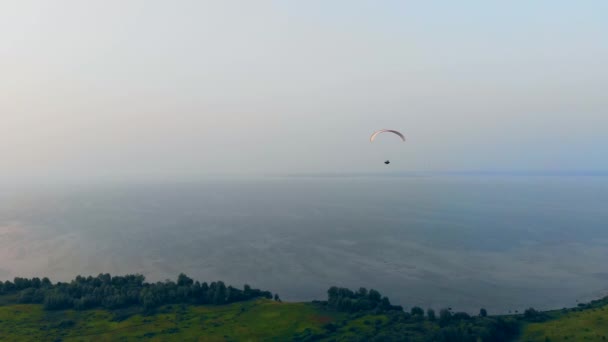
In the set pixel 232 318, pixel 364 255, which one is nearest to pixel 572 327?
pixel 232 318

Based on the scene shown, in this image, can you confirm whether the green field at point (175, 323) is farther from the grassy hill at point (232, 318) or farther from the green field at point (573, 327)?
the green field at point (573, 327)

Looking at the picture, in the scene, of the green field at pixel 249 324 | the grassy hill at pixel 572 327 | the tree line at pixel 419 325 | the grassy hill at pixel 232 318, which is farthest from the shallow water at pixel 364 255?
the green field at pixel 249 324

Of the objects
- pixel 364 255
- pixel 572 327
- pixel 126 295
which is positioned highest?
pixel 364 255

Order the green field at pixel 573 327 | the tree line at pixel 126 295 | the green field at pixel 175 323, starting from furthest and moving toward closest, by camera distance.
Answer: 1. the tree line at pixel 126 295
2. the green field at pixel 175 323
3. the green field at pixel 573 327

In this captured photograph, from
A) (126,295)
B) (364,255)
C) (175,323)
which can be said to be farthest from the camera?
(364,255)

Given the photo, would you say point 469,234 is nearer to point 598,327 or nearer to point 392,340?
point 598,327

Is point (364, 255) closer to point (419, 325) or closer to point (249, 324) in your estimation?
point (419, 325)

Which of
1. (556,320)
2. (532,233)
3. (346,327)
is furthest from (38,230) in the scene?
(532,233)

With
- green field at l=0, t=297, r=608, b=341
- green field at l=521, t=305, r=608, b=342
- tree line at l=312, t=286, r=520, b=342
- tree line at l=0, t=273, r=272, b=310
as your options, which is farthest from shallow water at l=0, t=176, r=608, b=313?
tree line at l=0, t=273, r=272, b=310

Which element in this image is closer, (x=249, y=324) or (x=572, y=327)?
(x=572, y=327)

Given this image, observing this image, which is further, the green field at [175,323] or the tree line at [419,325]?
the green field at [175,323]

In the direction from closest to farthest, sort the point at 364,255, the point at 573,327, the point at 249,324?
the point at 573,327 → the point at 249,324 → the point at 364,255

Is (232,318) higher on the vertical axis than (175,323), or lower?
higher
